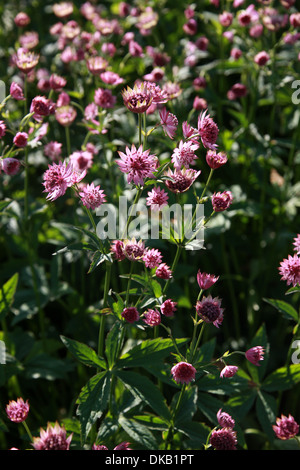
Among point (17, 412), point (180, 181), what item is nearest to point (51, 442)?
point (17, 412)

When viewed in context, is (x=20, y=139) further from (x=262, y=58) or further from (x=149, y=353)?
(x=262, y=58)

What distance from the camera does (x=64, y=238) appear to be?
2.68 meters

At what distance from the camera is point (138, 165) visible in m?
1.50

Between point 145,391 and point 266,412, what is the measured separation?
1.75 feet

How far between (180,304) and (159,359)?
0.73 meters

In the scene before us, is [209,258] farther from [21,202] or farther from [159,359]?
[159,359]

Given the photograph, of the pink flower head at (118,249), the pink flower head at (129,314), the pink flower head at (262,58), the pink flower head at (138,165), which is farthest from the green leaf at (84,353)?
the pink flower head at (262,58)

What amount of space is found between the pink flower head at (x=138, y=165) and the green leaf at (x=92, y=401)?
67 cm

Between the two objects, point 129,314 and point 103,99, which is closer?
point 129,314

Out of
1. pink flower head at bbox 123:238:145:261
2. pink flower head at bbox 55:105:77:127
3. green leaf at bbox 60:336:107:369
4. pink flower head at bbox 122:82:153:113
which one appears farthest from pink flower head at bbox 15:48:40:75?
green leaf at bbox 60:336:107:369

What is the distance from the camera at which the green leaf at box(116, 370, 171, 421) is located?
1.76 metres

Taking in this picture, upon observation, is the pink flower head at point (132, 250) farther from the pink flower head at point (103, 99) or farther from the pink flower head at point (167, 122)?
the pink flower head at point (103, 99)

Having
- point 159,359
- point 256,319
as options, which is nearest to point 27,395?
point 159,359

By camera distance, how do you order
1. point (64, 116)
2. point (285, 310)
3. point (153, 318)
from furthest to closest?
point (64, 116), point (285, 310), point (153, 318)
